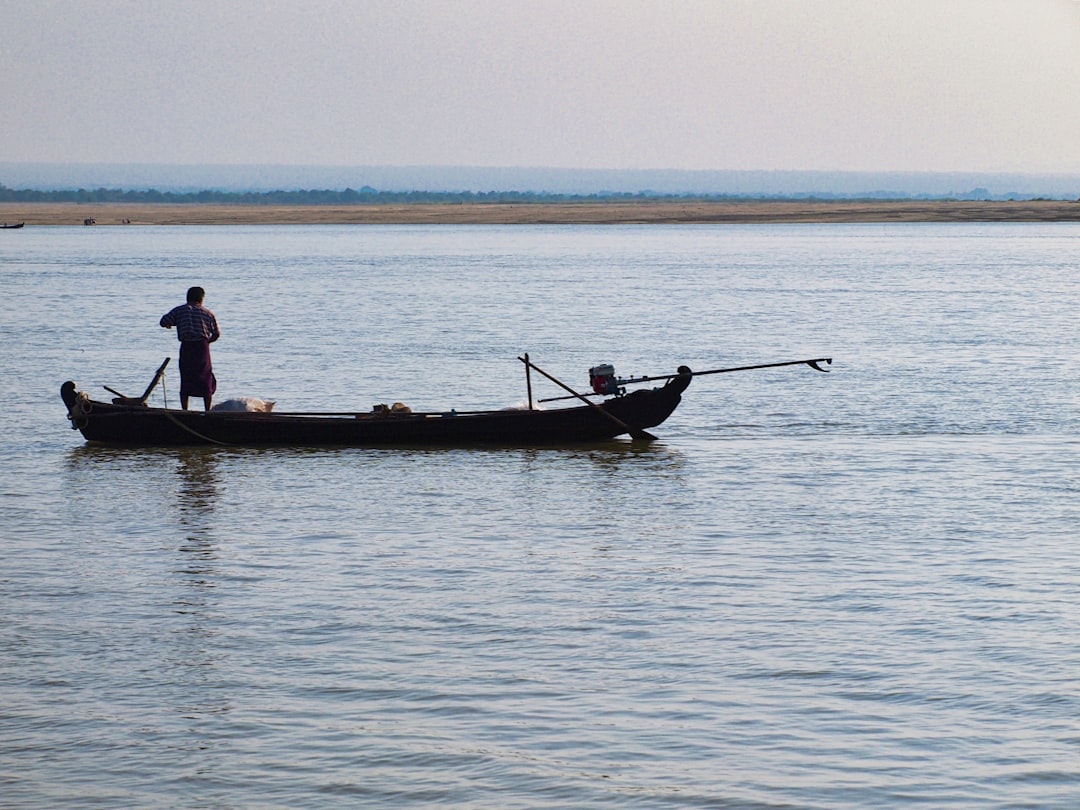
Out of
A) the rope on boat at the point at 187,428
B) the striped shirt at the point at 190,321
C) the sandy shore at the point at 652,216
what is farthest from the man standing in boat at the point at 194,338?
the sandy shore at the point at 652,216

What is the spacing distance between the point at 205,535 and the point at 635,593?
13.4 feet

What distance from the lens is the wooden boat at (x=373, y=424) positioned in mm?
17562

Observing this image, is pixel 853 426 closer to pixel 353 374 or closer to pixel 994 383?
pixel 994 383

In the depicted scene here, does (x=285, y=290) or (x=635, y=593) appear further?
(x=285, y=290)

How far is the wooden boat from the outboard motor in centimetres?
15

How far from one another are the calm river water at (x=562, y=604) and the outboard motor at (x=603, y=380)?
706 millimetres

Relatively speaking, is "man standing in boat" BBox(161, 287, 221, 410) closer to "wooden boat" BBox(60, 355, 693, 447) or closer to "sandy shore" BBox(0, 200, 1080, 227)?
"wooden boat" BBox(60, 355, 693, 447)

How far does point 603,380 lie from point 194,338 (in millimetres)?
4506

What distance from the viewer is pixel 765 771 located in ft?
24.5

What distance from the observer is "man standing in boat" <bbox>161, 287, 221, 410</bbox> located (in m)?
17.4

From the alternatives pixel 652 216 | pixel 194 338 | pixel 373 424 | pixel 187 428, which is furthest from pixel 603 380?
pixel 652 216

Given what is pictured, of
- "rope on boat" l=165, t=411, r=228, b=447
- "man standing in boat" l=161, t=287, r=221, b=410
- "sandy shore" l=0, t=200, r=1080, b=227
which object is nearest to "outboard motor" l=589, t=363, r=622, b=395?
"man standing in boat" l=161, t=287, r=221, b=410

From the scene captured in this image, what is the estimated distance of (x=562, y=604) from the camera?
34.9 feet

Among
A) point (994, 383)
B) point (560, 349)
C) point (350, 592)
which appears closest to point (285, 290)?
point (560, 349)
